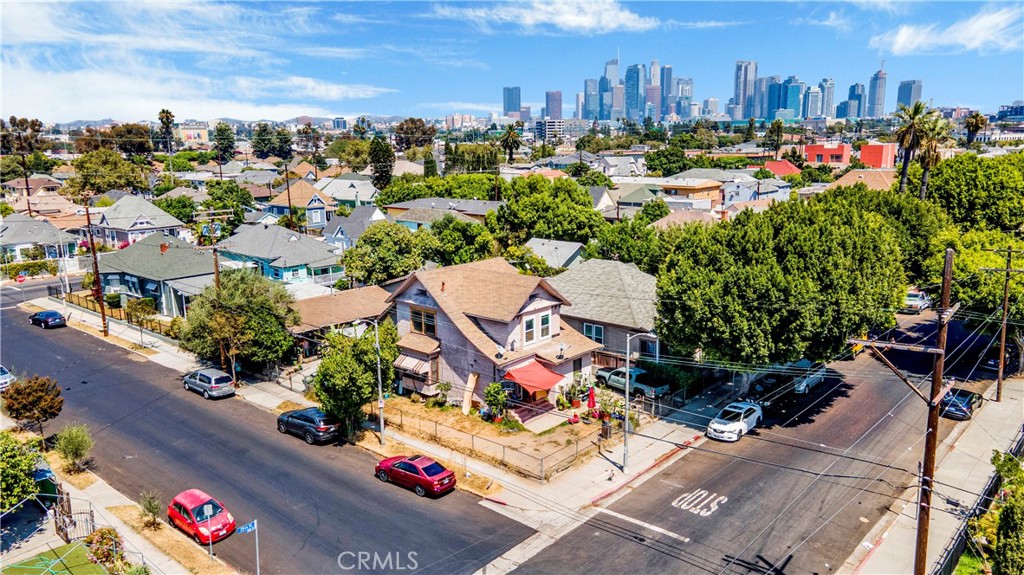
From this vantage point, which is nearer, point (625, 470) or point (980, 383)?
point (625, 470)

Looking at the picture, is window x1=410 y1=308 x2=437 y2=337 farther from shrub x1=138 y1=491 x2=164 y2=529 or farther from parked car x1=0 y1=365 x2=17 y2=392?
parked car x1=0 y1=365 x2=17 y2=392

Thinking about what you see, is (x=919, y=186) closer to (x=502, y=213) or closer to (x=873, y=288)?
(x=873, y=288)

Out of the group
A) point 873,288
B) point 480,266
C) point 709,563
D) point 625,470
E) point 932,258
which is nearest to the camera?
point 709,563

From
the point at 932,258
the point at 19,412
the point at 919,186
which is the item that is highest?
the point at 919,186

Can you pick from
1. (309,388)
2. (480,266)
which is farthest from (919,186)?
(309,388)

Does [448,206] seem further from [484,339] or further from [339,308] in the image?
[484,339]

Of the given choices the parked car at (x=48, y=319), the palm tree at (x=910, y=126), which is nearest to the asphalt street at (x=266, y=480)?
the parked car at (x=48, y=319)

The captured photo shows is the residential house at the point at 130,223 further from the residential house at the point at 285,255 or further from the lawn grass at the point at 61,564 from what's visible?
the lawn grass at the point at 61,564

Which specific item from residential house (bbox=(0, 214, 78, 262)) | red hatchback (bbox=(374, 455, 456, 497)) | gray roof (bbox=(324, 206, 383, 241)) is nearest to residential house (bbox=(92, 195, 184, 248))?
residential house (bbox=(0, 214, 78, 262))
